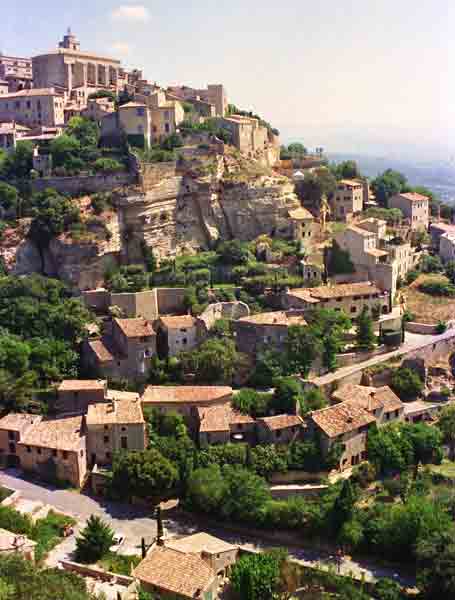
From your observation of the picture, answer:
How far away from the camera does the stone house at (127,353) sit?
34.1 m

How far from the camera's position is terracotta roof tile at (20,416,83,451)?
29.6m

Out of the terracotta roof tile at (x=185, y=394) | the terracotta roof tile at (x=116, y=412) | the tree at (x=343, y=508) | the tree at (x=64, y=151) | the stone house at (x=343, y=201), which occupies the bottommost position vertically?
the tree at (x=343, y=508)

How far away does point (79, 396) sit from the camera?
106ft

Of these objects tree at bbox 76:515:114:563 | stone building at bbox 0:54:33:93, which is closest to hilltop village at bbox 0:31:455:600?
tree at bbox 76:515:114:563

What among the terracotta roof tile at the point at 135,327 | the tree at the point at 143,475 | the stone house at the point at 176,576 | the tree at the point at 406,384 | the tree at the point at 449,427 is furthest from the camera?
the tree at the point at 406,384

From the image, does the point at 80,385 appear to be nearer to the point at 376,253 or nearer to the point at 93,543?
the point at 93,543

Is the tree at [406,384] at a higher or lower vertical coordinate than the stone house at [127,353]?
lower

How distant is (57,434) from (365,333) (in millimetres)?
16056

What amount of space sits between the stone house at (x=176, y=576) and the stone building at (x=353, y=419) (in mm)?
8541

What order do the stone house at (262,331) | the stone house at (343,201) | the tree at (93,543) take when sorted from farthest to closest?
1. the stone house at (343,201)
2. the stone house at (262,331)
3. the tree at (93,543)

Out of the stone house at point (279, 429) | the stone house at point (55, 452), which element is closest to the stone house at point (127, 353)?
the stone house at point (55, 452)

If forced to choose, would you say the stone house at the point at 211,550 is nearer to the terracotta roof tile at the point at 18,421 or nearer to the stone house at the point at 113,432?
the stone house at the point at 113,432

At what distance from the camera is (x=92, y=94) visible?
183 ft

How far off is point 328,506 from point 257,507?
2.71m
